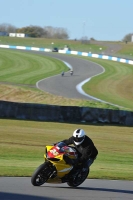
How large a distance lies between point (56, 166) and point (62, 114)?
600 inches

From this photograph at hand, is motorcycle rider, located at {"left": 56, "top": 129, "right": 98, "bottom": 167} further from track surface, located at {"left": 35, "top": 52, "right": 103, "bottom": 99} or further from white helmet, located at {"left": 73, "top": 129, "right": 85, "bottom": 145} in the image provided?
track surface, located at {"left": 35, "top": 52, "right": 103, "bottom": 99}

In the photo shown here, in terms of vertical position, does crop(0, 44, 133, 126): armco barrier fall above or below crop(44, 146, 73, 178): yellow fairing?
below

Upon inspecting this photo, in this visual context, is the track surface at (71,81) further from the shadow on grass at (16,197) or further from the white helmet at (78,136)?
the shadow on grass at (16,197)

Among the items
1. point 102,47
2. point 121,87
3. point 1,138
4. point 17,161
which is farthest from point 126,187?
point 102,47

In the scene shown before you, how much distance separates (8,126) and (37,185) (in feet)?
41.2

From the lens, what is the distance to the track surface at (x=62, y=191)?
34.0 ft

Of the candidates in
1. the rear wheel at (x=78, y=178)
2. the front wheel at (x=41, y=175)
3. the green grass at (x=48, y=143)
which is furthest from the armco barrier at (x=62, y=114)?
the front wheel at (x=41, y=175)

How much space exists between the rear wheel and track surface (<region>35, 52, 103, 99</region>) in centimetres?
3292

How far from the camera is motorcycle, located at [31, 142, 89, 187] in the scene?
36.3 ft

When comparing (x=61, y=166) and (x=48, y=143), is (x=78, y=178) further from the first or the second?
(x=48, y=143)

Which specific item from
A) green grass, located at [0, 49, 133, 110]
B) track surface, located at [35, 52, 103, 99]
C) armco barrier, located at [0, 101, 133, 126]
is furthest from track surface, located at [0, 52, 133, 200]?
track surface, located at [35, 52, 103, 99]

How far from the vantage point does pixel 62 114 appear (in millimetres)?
26375

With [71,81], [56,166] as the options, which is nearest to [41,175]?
[56,166]

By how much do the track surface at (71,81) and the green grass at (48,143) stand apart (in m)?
19.9
